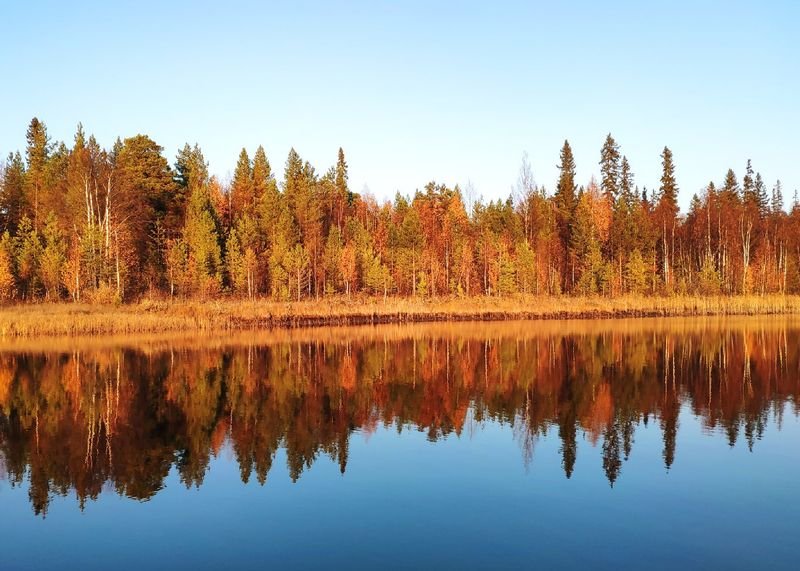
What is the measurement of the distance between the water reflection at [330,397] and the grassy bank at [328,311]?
19.0ft

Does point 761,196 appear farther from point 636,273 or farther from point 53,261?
point 53,261

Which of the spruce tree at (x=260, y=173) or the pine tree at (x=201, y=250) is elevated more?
the spruce tree at (x=260, y=173)

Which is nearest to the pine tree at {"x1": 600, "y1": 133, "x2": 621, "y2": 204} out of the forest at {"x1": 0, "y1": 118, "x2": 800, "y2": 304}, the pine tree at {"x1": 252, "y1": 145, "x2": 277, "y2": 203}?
the forest at {"x1": 0, "y1": 118, "x2": 800, "y2": 304}

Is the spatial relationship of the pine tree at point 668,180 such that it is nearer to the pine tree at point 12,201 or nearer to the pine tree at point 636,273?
the pine tree at point 636,273

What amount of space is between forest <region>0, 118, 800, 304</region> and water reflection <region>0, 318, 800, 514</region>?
20133mm

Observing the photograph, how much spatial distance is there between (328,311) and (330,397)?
28.5m


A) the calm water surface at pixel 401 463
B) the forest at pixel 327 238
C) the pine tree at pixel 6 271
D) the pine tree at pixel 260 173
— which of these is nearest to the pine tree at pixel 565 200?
the forest at pixel 327 238

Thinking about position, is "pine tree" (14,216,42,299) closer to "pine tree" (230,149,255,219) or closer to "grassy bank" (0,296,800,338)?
"grassy bank" (0,296,800,338)

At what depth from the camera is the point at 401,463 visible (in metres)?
14.4

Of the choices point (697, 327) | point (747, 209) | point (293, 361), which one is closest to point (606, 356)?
point (293, 361)

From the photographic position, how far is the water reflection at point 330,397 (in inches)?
582

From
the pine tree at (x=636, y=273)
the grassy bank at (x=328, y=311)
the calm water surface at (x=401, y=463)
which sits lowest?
the calm water surface at (x=401, y=463)

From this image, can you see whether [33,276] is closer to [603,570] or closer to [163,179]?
[163,179]

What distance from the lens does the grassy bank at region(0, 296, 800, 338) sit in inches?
1581
